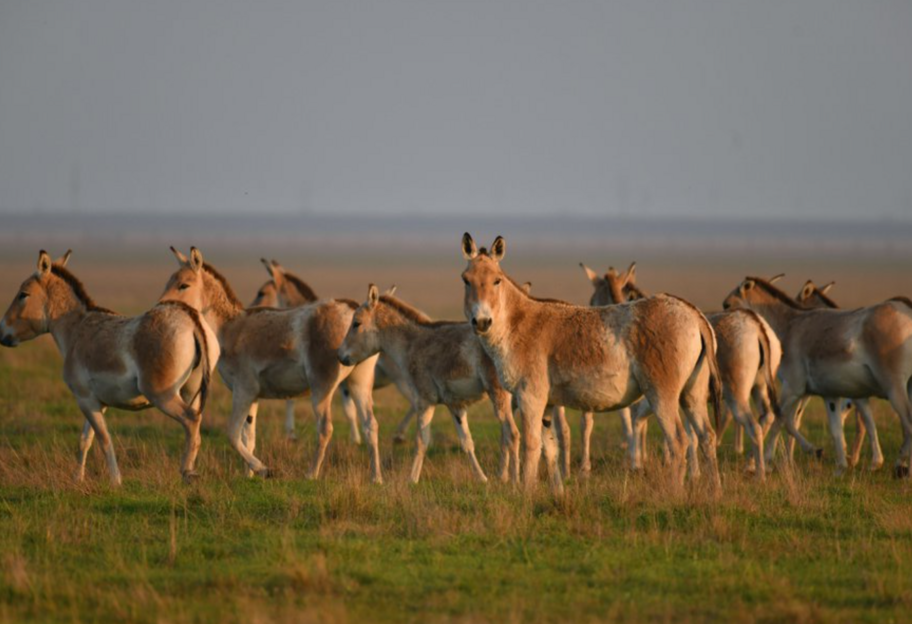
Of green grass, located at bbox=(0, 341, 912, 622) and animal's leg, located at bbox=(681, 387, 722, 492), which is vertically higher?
animal's leg, located at bbox=(681, 387, 722, 492)

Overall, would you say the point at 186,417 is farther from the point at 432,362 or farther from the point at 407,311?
the point at 407,311

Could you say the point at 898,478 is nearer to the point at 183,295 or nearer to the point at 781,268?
the point at 183,295

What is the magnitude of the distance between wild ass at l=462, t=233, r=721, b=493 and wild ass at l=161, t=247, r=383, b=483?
2657 mm

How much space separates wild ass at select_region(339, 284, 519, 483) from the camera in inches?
535

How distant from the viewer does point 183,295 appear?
15180 mm

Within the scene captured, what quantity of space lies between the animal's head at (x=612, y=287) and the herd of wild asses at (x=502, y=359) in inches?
61.1

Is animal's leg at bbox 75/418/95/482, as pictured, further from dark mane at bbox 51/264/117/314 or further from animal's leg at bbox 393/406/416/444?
animal's leg at bbox 393/406/416/444

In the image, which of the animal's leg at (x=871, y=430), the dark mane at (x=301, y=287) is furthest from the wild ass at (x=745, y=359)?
the dark mane at (x=301, y=287)

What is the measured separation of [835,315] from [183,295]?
336 inches

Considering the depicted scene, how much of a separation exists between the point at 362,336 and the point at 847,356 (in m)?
6.08

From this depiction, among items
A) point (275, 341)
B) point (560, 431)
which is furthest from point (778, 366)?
point (275, 341)

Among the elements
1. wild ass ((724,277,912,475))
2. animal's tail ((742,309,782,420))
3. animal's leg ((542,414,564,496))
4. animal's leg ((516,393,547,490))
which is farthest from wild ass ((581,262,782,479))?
animal's leg ((516,393,547,490))

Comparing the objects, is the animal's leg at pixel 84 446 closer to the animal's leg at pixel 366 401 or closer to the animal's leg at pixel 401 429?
the animal's leg at pixel 366 401

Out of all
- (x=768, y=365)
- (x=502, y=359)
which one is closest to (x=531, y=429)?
(x=502, y=359)
